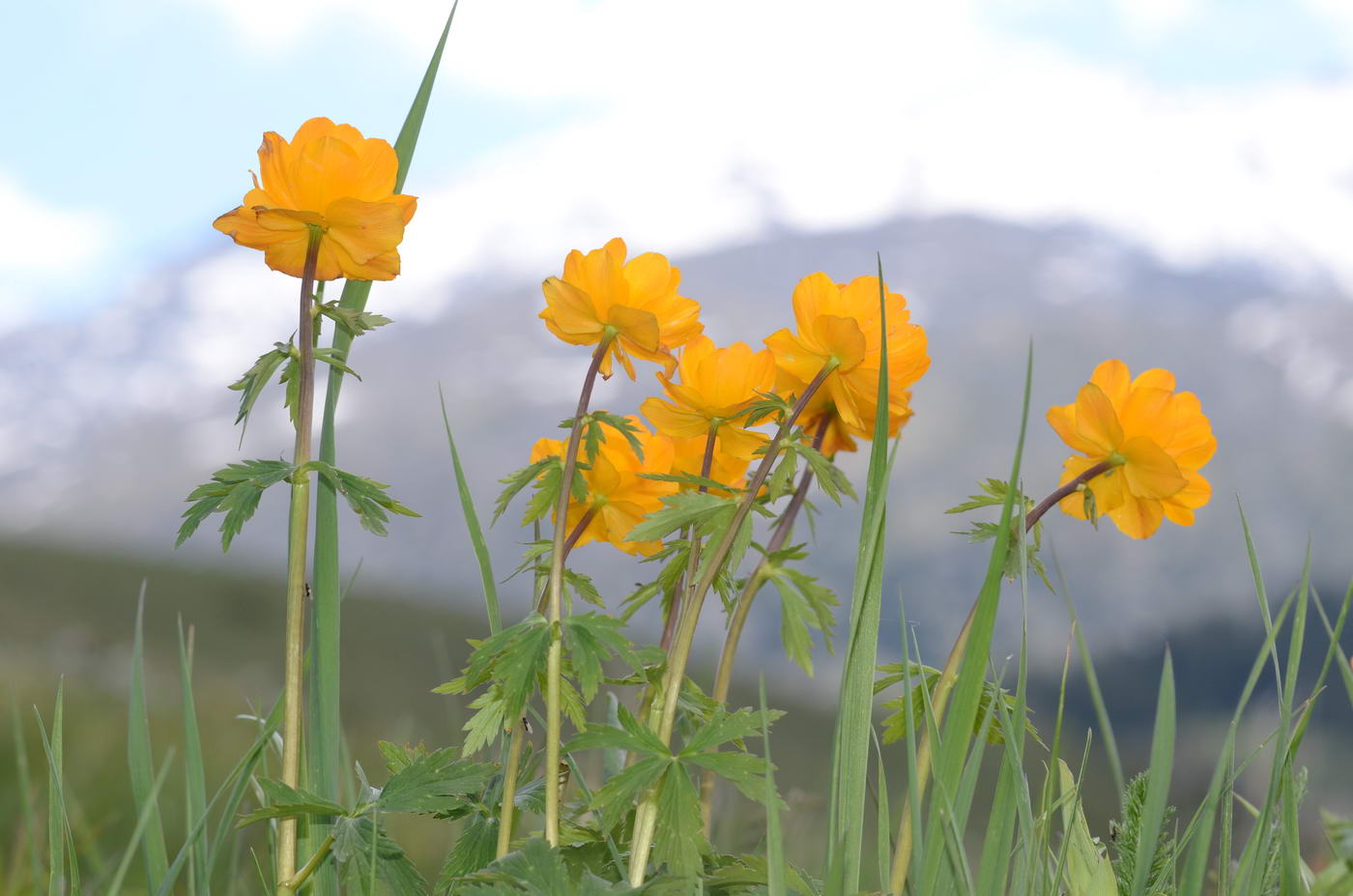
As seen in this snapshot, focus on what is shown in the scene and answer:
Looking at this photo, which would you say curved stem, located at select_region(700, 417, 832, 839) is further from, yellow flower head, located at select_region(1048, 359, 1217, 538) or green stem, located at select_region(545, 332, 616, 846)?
yellow flower head, located at select_region(1048, 359, 1217, 538)

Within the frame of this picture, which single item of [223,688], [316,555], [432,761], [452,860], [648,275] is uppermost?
[648,275]

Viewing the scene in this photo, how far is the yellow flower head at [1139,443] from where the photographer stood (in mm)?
923

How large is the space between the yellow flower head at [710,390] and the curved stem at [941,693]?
263mm

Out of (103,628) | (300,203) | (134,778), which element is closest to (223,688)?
(103,628)

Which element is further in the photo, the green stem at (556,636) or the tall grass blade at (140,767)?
the tall grass blade at (140,767)

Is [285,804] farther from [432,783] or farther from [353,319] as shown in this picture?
[353,319]

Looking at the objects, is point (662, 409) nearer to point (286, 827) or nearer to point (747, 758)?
point (747, 758)

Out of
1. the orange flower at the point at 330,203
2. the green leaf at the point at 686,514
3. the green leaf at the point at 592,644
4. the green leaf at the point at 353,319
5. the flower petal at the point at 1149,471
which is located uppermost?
the orange flower at the point at 330,203

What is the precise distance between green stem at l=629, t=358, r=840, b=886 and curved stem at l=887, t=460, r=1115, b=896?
23cm

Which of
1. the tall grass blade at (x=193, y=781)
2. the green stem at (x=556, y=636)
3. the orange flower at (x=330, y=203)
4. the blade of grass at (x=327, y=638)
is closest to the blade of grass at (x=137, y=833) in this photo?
the tall grass blade at (x=193, y=781)

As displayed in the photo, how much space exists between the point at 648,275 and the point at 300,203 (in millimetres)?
310

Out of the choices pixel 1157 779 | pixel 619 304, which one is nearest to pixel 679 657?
pixel 619 304

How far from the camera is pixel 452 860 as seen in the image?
3.04 ft

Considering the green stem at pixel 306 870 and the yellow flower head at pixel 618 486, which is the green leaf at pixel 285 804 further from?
the yellow flower head at pixel 618 486
